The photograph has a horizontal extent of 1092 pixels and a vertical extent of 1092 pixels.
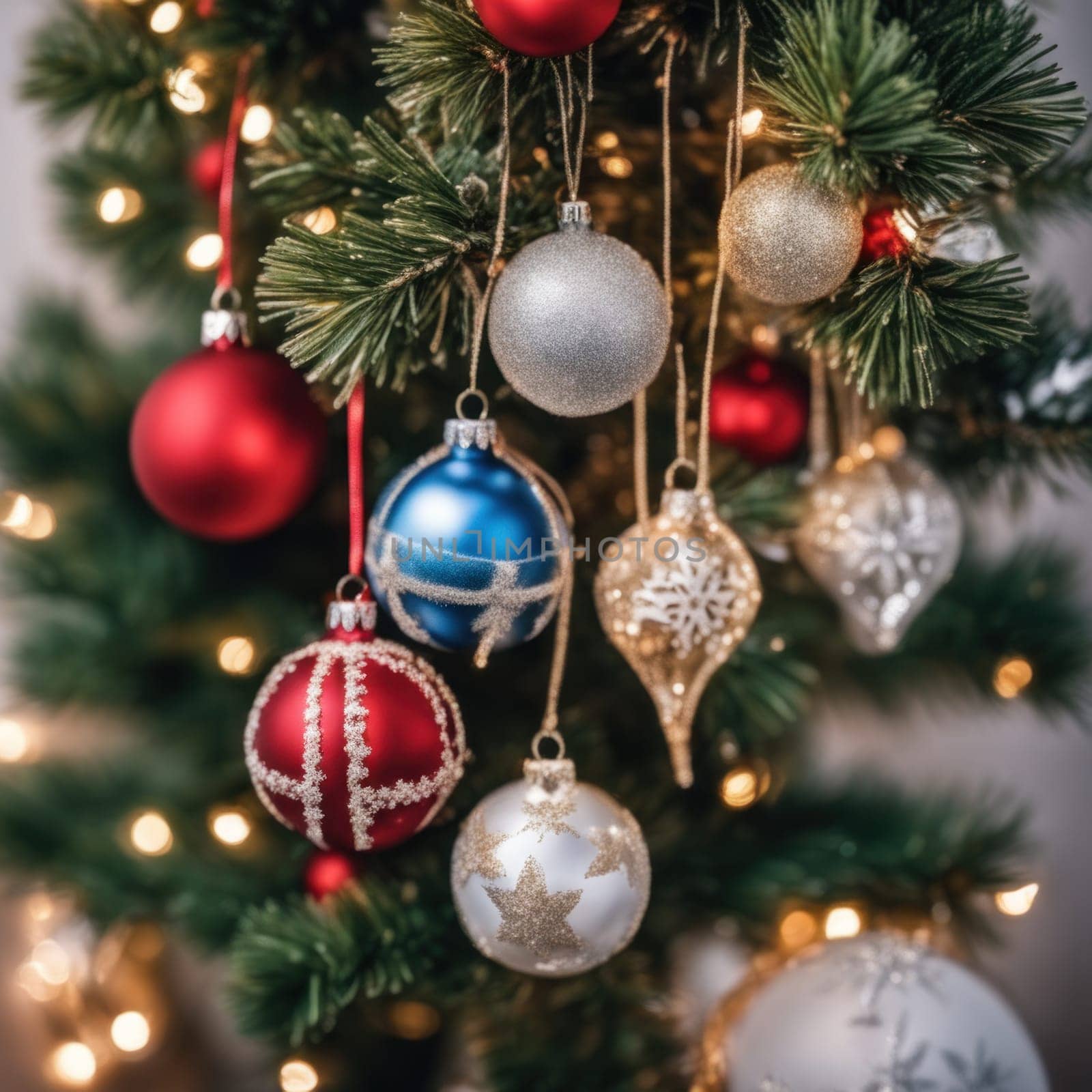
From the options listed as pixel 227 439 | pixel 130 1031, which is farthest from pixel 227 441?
pixel 130 1031

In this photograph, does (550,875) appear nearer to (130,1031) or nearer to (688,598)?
(688,598)

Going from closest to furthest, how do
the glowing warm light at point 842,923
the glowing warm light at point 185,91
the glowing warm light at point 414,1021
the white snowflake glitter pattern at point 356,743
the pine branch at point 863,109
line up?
the pine branch at point 863,109 → the white snowflake glitter pattern at point 356,743 → the glowing warm light at point 185,91 → the glowing warm light at point 842,923 → the glowing warm light at point 414,1021

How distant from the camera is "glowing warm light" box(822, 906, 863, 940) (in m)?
0.65

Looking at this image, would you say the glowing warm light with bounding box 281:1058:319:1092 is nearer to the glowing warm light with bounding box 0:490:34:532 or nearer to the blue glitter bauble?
the blue glitter bauble

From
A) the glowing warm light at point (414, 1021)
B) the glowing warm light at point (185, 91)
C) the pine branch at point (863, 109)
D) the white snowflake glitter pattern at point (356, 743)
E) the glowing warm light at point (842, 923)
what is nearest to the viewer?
the pine branch at point (863, 109)

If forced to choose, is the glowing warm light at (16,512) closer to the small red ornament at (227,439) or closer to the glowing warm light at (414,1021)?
the small red ornament at (227,439)

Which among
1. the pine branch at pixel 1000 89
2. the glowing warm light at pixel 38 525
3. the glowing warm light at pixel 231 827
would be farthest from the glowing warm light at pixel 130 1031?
the pine branch at pixel 1000 89

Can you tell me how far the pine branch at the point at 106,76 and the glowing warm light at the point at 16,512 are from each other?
0.26 m

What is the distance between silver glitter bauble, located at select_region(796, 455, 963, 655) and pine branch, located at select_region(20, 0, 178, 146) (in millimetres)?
467

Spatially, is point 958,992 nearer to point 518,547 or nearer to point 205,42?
point 518,547

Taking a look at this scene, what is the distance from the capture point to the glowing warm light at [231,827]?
2.00ft

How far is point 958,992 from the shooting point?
1.78 feet

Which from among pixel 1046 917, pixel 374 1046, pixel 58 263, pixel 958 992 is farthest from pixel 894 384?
pixel 58 263

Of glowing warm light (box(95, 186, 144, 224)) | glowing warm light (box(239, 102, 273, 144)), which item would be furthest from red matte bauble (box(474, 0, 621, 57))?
glowing warm light (box(95, 186, 144, 224))
